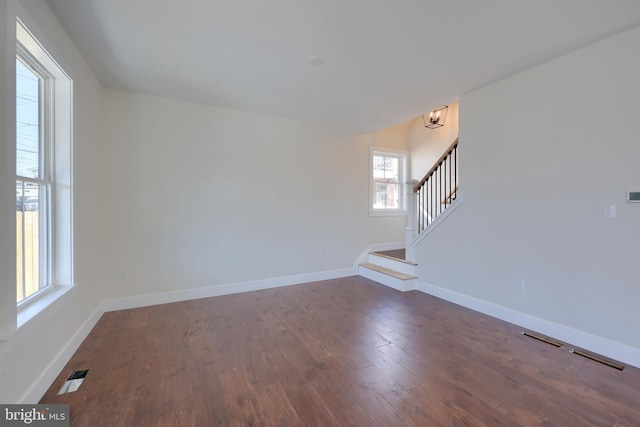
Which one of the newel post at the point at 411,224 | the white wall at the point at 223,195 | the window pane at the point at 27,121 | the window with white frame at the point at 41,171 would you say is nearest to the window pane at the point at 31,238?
the window with white frame at the point at 41,171

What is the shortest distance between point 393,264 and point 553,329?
2.22 m

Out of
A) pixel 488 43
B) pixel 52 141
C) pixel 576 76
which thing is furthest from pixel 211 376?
pixel 576 76

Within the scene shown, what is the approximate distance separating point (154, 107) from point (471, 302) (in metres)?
4.71

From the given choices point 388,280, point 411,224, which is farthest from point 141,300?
point 411,224

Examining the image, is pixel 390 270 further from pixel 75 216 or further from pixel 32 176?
pixel 32 176

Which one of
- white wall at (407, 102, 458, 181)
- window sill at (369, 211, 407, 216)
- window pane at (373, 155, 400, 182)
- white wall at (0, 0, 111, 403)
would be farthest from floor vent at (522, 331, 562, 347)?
white wall at (0, 0, 111, 403)

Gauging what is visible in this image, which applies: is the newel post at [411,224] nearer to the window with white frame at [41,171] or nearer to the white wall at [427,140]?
the white wall at [427,140]

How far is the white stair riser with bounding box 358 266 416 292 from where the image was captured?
161 inches

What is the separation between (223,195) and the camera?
3922 millimetres

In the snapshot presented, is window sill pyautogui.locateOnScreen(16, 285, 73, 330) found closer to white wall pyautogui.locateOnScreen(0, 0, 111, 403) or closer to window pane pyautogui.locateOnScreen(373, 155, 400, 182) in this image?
white wall pyautogui.locateOnScreen(0, 0, 111, 403)

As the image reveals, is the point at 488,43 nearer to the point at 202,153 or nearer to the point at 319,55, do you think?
the point at 319,55

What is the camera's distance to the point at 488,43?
2.35 m

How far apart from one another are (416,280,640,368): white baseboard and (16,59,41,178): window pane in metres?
4.41

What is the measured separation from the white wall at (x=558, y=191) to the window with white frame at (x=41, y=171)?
4.15 meters
